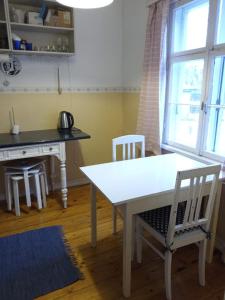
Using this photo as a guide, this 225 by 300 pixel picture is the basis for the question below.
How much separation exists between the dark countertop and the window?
3.40 ft

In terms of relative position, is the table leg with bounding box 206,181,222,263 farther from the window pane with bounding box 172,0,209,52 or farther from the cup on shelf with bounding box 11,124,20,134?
the cup on shelf with bounding box 11,124,20,134

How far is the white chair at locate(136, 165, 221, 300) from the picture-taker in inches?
53.7

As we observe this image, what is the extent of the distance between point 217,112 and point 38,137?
1795 millimetres

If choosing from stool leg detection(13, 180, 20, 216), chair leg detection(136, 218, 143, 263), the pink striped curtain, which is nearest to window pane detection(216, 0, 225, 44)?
the pink striped curtain

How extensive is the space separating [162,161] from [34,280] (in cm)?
134

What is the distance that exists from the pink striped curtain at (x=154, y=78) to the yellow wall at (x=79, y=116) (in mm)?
788

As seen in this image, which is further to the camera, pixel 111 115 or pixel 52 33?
pixel 111 115

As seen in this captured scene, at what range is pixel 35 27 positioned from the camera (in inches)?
98.5

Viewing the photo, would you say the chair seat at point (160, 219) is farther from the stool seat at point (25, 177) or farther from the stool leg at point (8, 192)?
the stool leg at point (8, 192)

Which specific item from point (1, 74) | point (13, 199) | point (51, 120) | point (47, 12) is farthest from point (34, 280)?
point (47, 12)

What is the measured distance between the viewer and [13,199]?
273cm

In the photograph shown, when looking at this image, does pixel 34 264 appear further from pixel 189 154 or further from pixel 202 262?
pixel 189 154

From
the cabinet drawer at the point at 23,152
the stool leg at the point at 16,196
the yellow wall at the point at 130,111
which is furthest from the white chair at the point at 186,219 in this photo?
the yellow wall at the point at 130,111

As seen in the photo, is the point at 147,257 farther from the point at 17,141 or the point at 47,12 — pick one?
the point at 47,12
